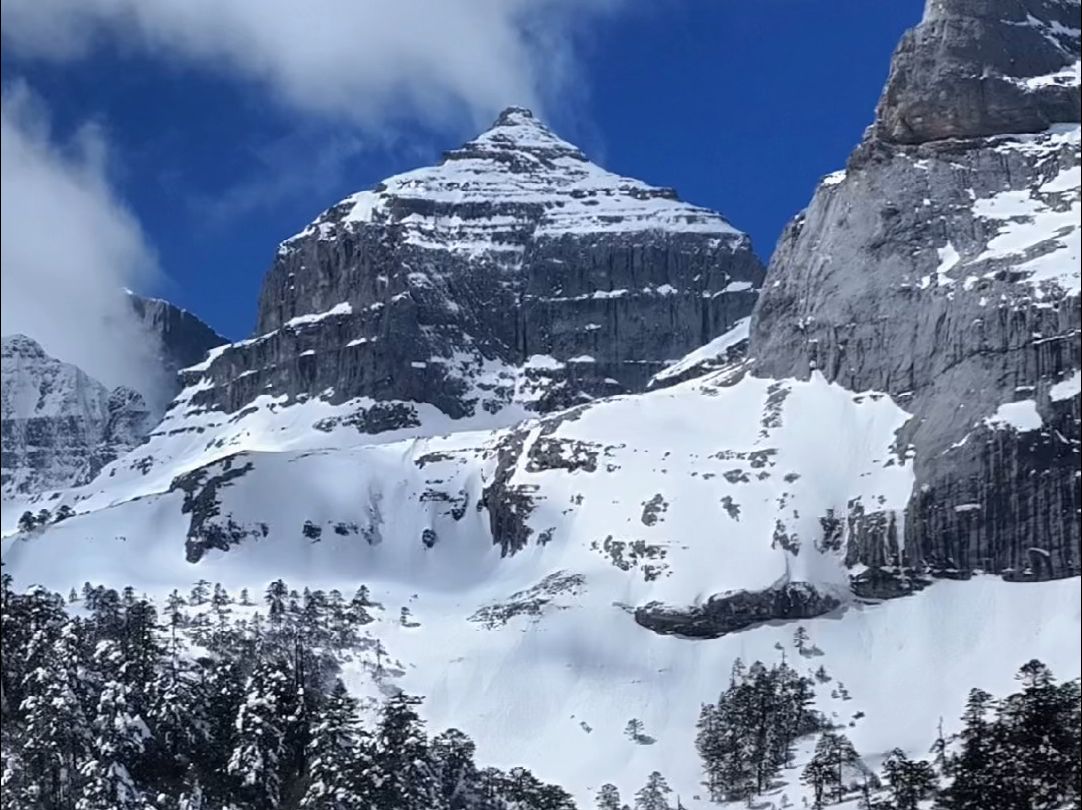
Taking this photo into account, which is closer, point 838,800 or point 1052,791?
point 1052,791

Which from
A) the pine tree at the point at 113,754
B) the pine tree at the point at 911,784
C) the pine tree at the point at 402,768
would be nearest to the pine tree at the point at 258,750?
the pine tree at the point at 113,754

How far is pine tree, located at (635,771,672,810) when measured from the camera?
164m

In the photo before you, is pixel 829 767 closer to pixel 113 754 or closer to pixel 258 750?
pixel 258 750

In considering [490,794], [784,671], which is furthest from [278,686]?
[784,671]

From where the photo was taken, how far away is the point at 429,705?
197625 mm

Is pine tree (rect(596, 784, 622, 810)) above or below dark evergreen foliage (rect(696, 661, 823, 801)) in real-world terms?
below

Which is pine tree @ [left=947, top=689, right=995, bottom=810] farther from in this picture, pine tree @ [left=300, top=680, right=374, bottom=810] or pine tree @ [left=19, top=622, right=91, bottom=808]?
pine tree @ [left=19, top=622, right=91, bottom=808]

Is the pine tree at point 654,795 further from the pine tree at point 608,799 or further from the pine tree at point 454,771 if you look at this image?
the pine tree at point 454,771

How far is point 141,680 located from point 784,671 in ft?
270

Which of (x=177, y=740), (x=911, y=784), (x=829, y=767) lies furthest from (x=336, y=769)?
(x=829, y=767)

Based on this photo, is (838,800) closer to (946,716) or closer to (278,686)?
(946,716)

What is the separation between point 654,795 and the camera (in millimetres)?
165625

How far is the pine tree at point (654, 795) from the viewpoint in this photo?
164 metres

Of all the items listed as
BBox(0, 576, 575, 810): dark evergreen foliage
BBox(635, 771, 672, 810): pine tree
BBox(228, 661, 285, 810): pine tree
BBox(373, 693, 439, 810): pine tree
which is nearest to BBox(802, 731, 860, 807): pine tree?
BBox(635, 771, 672, 810): pine tree
